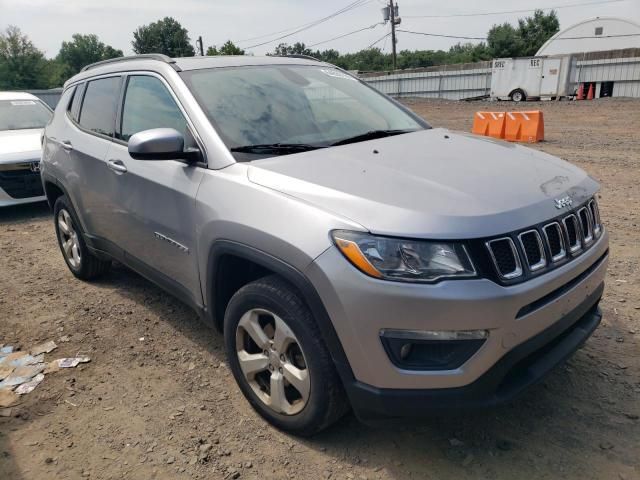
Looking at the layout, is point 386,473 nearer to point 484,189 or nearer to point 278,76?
point 484,189

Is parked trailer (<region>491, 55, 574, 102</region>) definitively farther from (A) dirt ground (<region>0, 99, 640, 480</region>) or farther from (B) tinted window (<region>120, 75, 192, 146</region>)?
(B) tinted window (<region>120, 75, 192, 146</region>)

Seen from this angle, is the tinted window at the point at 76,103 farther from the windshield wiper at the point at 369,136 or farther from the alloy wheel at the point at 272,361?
the alloy wheel at the point at 272,361

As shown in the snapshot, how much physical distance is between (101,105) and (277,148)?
77.4 inches

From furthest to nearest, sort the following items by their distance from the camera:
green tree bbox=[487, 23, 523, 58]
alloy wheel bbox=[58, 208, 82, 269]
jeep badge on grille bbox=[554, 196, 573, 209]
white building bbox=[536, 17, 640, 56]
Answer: green tree bbox=[487, 23, 523, 58]
white building bbox=[536, 17, 640, 56]
alloy wheel bbox=[58, 208, 82, 269]
jeep badge on grille bbox=[554, 196, 573, 209]

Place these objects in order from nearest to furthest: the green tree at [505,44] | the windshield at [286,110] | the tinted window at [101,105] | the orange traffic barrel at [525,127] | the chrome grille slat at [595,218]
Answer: the chrome grille slat at [595,218] → the windshield at [286,110] → the tinted window at [101,105] → the orange traffic barrel at [525,127] → the green tree at [505,44]

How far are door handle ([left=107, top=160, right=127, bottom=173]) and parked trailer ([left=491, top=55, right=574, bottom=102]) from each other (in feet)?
84.2

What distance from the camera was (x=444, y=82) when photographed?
29.4 m

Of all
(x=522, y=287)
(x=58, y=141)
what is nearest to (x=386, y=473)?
(x=522, y=287)

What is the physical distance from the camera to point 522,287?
204cm

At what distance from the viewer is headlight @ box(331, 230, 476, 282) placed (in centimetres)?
201

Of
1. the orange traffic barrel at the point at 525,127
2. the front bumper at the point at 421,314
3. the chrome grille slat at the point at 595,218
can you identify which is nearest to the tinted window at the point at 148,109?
the front bumper at the point at 421,314

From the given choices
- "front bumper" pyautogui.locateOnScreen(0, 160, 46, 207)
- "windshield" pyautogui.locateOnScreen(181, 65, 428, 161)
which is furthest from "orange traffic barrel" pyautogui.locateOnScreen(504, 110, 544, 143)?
"front bumper" pyautogui.locateOnScreen(0, 160, 46, 207)

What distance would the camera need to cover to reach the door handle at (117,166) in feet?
11.3

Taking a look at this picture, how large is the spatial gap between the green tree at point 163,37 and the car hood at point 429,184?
266 feet
